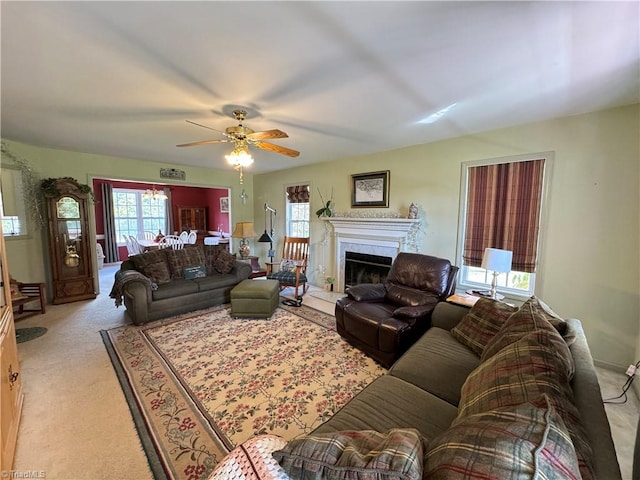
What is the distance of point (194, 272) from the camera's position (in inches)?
164

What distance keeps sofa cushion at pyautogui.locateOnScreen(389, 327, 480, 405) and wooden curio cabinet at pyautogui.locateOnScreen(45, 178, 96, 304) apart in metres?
5.07

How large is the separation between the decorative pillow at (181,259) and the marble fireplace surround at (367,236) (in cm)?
230

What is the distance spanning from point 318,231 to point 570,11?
14.1 ft

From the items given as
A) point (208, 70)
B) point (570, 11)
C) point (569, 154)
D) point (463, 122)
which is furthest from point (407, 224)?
point (208, 70)

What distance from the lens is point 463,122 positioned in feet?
9.46

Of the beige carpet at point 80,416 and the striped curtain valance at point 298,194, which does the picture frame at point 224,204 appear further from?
the beige carpet at point 80,416

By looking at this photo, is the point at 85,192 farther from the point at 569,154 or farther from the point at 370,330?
the point at 569,154

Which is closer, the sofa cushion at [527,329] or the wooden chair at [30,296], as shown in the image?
the sofa cushion at [527,329]

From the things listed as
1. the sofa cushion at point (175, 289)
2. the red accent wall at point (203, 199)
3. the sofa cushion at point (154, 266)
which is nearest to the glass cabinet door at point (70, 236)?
the sofa cushion at point (154, 266)

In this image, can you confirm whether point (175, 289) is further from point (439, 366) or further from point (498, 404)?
point (498, 404)

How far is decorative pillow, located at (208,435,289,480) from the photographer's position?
74cm

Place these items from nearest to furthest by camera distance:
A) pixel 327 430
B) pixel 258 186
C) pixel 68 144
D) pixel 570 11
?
pixel 327 430, pixel 570 11, pixel 68 144, pixel 258 186

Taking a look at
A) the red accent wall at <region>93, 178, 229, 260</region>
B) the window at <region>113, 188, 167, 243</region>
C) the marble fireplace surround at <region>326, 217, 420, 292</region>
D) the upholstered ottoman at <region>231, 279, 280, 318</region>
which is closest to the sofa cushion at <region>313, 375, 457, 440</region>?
the upholstered ottoman at <region>231, 279, 280, 318</region>

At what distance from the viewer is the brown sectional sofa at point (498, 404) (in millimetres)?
641
